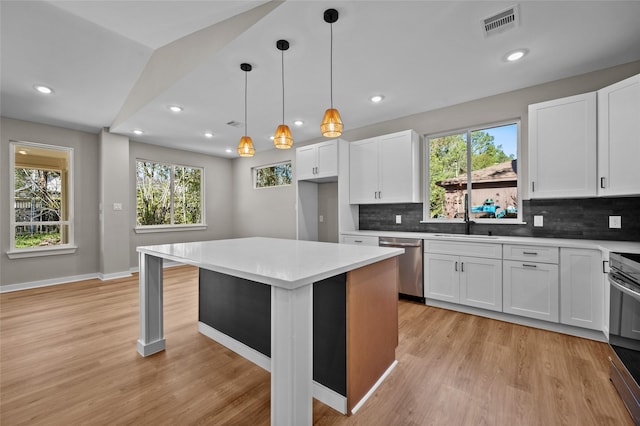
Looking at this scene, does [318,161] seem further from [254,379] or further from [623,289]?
[623,289]

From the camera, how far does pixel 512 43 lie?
2.26m

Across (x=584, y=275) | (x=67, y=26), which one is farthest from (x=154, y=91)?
(x=584, y=275)

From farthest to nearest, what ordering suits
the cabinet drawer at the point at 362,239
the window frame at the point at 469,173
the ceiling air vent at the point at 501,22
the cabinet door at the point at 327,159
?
the cabinet door at the point at 327,159 < the cabinet drawer at the point at 362,239 < the window frame at the point at 469,173 < the ceiling air vent at the point at 501,22

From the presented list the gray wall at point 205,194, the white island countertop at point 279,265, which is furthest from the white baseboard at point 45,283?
the white island countertop at point 279,265

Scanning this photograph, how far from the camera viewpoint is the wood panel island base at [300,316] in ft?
3.78

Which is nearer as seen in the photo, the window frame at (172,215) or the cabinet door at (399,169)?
the cabinet door at (399,169)

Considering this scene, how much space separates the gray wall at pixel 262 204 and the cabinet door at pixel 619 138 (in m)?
4.31

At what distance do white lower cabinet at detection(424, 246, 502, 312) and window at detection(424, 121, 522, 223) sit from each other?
742 mm

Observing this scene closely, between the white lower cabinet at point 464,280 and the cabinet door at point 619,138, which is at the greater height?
the cabinet door at point 619,138

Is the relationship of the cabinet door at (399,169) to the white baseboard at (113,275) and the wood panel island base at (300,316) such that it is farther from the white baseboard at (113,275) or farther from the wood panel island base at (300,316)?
the white baseboard at (113,275)

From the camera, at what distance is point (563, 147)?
104 inches

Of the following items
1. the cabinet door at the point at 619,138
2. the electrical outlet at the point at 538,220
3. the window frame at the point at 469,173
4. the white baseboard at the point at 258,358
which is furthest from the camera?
the window frame at the point at 469,173

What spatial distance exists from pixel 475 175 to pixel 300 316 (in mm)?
3324

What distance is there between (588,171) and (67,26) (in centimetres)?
486
